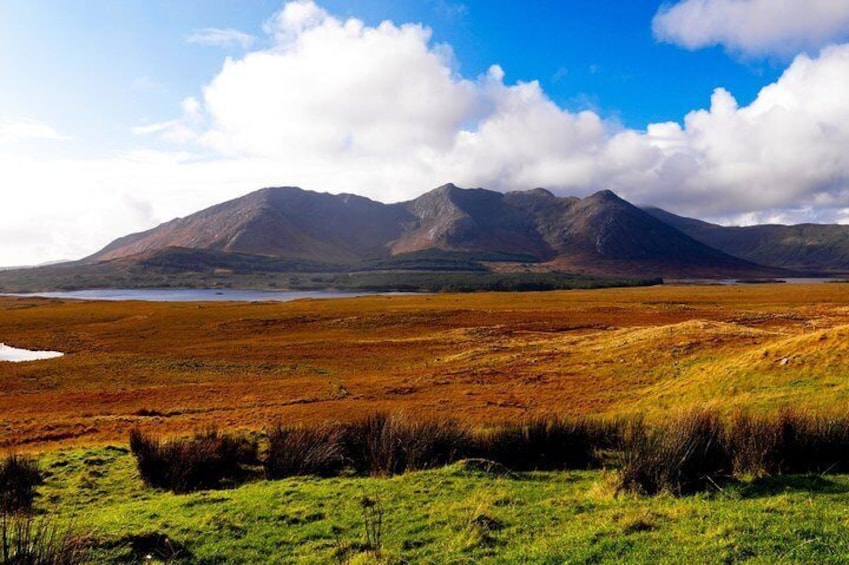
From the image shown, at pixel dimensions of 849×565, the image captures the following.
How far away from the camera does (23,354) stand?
54156 millimetres

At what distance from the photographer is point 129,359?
47.9m

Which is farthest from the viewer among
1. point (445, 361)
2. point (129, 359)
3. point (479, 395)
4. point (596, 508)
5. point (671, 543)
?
point (129, 359)

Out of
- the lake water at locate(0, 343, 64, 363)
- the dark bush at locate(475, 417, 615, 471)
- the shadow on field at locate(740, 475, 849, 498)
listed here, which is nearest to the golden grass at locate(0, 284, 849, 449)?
the lake water at locate(0, 343, 64, 363)

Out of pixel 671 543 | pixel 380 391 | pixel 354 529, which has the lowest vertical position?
pixel 380 391

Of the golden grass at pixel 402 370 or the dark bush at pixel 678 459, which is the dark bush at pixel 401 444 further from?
the dark bush at pixel 678 459

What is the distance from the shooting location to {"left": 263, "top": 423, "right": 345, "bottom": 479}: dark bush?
15422 mm

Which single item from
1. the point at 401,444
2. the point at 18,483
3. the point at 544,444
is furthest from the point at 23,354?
the point at 544,444

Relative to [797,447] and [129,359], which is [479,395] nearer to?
[797,447]

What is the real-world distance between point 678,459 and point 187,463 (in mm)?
13684

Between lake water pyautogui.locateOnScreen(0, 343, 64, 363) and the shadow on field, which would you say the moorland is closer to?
the shadow on field

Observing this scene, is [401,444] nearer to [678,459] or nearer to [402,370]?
[678,459]

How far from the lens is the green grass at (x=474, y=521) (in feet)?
27.6

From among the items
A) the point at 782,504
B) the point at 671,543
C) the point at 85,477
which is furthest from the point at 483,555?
the point at 85,477

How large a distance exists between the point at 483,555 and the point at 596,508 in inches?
133
